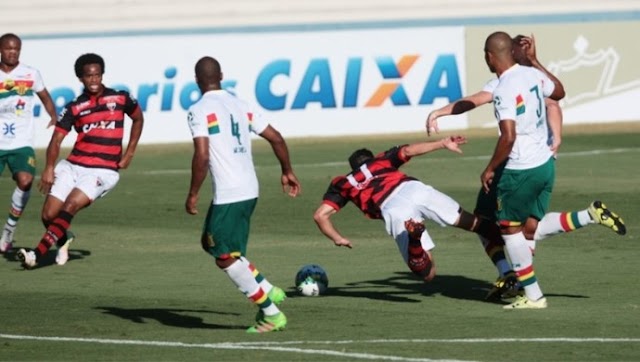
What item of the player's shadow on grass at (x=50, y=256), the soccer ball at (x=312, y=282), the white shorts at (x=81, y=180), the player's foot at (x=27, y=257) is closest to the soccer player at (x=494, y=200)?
the soccer ball at (x=312, y=282)

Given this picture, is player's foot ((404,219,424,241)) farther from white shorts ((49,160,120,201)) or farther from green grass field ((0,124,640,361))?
white shorts ((49,160,120,201))

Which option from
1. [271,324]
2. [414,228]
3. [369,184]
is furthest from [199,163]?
[369,184]

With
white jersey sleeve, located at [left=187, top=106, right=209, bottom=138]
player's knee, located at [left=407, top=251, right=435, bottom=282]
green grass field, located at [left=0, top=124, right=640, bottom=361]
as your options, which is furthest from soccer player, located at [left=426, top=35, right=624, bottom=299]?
white jersey sleeve, located at [left=187, top=106, right=209, bottom=138]

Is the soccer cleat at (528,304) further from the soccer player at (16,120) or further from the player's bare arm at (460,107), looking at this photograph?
the soccer player at (16,120)

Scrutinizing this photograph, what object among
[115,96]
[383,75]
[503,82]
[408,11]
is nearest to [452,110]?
[503,82]

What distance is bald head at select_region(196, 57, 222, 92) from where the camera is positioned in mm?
11422

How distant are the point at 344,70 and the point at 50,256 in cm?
1351

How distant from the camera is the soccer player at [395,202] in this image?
1304cm

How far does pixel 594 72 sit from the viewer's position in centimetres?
3028

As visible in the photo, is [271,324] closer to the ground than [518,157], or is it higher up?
closer to the ground

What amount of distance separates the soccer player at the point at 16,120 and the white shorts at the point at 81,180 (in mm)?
1541

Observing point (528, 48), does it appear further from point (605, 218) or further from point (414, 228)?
point (414, 228)

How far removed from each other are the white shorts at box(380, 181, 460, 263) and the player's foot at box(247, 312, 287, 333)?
6.18ft

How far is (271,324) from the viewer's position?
11422 mm
